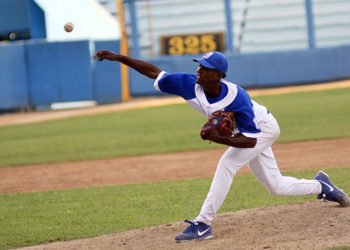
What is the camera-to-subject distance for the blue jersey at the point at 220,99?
6.80 meters

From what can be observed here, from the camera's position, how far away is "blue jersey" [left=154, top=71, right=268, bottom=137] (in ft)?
22.3

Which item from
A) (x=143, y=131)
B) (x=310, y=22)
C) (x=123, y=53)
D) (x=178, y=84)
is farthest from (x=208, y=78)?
(x=310, y=22)

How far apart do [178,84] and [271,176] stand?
1119 mm

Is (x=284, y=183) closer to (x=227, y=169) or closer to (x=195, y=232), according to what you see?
→ (x=227, y=169)

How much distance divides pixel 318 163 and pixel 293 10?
16956mm

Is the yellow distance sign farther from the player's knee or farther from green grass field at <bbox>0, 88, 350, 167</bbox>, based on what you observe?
the player's knee

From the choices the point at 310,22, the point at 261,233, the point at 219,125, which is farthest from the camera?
the point at 310,22

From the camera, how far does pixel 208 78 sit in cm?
675

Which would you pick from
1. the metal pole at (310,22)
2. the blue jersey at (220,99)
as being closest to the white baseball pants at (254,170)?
the blue jersey at (220,99)

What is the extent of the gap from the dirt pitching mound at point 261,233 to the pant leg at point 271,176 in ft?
0.91

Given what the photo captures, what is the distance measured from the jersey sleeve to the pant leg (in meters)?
0.81

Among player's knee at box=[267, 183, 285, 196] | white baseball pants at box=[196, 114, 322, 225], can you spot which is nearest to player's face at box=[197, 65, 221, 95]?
white baseball pants at box=[196, 114, 322, 225]

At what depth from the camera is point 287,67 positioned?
1009 inches

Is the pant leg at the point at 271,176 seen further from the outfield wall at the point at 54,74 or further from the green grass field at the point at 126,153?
the outfield wall at the point at 54,74
